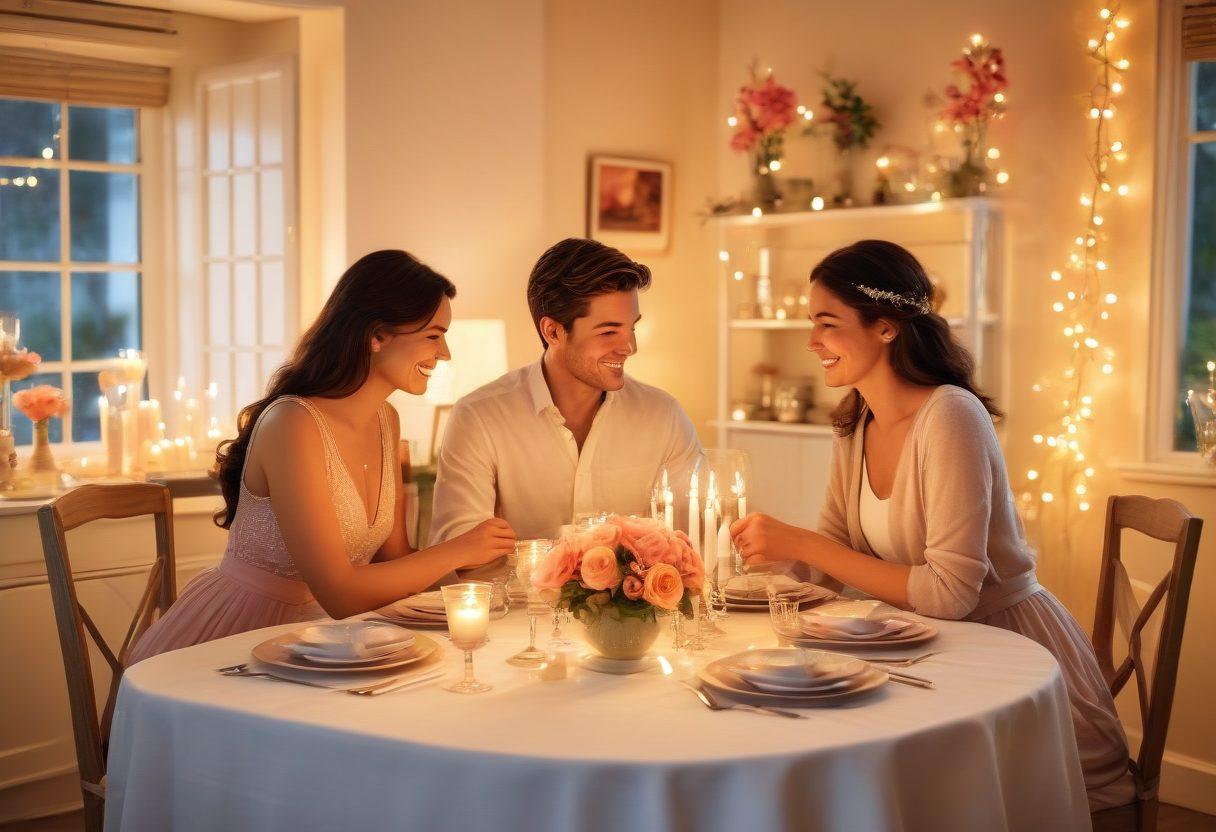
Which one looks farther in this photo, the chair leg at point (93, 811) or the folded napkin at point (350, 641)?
the chair leg at point (93, 811)

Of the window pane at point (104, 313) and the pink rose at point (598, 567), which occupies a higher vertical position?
the window pane at point (104, 313)

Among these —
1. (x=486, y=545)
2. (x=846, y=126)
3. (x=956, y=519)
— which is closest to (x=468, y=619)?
(x=486, y=545)

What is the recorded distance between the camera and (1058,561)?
4.38 meters

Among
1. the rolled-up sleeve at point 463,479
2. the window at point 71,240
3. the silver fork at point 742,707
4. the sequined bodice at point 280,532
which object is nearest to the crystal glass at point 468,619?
the silver fork at point 742,707

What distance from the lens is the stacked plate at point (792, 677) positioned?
1701 millimetres

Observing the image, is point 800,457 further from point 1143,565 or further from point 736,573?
point 736,573

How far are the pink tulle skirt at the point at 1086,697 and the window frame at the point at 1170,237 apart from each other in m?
1.82

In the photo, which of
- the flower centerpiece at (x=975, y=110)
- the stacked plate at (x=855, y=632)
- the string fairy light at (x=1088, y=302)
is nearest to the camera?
the stacked plate at (x=855, y=632)

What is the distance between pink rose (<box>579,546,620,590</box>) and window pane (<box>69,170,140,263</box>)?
3.54m

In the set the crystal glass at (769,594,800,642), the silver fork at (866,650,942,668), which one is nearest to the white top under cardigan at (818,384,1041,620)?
the silver fork at (866,650,942,668)

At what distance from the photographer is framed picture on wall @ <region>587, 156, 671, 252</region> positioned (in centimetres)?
536

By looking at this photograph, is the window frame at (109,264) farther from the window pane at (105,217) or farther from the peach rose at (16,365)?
A: the peach rose at (16,365)

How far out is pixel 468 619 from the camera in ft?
5.73

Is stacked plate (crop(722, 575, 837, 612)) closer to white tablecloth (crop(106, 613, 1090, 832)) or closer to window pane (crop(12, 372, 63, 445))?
white tablecloth (crop(106, 613, 1090, 832))
